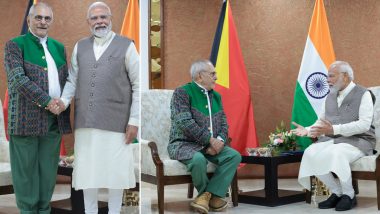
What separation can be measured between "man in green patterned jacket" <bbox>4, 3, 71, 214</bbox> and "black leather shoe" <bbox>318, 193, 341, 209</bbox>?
98.4 inches

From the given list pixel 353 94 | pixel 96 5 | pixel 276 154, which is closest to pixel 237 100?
pixel 276 154

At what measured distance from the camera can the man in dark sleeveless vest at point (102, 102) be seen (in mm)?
1323

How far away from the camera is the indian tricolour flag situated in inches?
171

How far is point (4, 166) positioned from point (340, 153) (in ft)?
8.45

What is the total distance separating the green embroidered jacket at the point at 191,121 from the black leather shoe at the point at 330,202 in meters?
0.77

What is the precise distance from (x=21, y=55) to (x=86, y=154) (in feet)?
0.99

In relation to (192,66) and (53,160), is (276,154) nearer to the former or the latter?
(192,66)

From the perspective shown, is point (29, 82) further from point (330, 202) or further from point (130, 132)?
point (330, 202)

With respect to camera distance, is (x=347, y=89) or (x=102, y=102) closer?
(x=102, y=102)

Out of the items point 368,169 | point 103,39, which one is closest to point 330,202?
point 368,169

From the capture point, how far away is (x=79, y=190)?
1355 millimetres

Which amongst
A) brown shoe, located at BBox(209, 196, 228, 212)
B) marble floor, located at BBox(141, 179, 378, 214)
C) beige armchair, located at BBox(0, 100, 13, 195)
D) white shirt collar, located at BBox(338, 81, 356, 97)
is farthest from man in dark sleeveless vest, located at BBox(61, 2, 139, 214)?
white shirt collar, located at BBox(338, 81, 356, 97)

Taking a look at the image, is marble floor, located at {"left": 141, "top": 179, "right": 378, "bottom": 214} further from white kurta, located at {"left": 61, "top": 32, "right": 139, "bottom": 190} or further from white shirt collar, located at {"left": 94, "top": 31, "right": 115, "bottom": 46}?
white shirt collar, located at {"left": 94, "top": 31, "right": 115, "bottom": 46}

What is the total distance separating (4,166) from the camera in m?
1.30
